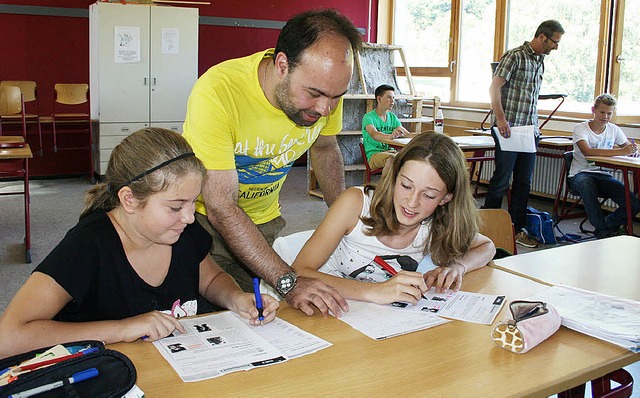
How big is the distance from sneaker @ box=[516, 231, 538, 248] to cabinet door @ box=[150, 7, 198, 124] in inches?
168

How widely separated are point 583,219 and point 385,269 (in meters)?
4.69

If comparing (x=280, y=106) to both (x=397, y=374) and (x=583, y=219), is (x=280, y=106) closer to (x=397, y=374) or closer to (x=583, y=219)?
(x=397, y=374)

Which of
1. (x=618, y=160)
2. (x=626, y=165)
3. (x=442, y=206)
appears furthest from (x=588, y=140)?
(x=442, y=206)

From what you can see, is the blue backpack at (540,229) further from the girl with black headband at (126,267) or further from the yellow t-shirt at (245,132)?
the girl with black headband at (126,267)

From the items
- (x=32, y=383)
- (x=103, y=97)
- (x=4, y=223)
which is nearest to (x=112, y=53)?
(x=103, y=97)

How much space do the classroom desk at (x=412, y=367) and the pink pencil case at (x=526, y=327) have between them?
2 cm

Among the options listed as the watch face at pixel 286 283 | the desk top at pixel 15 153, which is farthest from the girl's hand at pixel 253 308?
the desk top at pixel 15 153

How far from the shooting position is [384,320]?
5.03 feet

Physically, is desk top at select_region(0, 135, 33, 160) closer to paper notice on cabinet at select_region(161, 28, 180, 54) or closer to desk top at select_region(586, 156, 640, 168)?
paper notice on cabinet at select_region(161, 28, 180, 54)

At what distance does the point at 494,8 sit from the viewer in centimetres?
745

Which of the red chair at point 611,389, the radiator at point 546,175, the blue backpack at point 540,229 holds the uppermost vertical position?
the radiator at point 546,175

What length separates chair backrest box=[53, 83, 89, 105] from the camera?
7.04 metres

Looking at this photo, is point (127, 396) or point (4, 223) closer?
point (127, 396)

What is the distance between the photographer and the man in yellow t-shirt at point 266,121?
1.69 m
